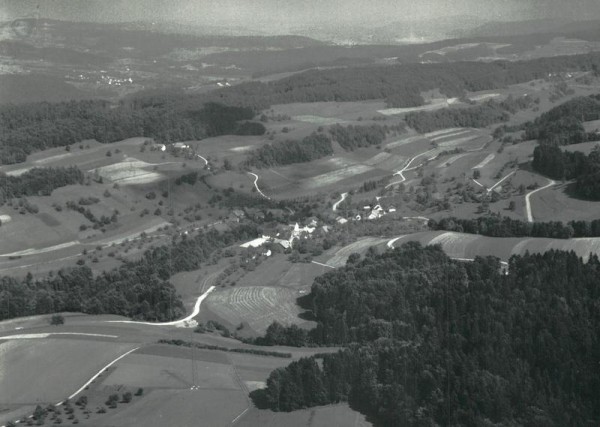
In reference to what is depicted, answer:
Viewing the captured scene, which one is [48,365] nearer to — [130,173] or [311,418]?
[311,418]

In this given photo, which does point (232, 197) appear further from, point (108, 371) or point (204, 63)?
point (204, 63)

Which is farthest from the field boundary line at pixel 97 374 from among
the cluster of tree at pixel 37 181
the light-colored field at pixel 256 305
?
the cluster of tree at pixel 37 181

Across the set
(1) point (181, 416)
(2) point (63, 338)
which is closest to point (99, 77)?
(2) point (63, 338)

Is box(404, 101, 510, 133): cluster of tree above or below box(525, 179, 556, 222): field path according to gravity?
below

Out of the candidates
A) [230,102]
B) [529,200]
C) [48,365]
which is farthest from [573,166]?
[230,102]

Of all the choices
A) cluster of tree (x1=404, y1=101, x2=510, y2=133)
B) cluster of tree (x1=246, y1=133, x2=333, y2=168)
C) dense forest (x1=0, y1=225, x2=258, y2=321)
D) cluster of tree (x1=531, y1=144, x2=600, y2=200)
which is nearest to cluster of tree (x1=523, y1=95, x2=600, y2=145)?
cluster of tree (x1=531, y1=144, x2=600, y2=200)

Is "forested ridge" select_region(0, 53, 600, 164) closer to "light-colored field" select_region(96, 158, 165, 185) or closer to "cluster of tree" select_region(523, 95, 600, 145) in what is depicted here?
"light-colored field" select_region(96, 158, 165, 185)
